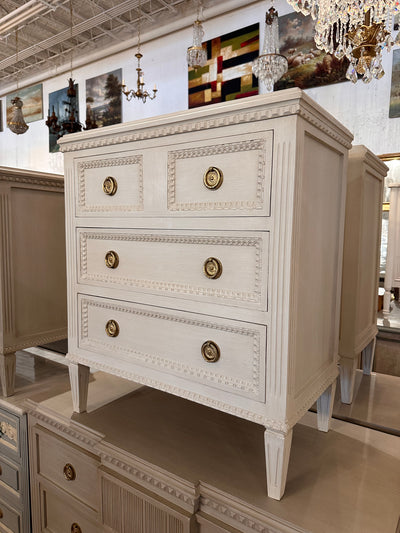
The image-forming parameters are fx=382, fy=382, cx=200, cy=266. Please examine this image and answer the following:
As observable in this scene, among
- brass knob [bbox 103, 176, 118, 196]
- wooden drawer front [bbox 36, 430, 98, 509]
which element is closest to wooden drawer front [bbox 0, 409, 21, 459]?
wooden drawer front [bbox 36, 430, 98, 509]

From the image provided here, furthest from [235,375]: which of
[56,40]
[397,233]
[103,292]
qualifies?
[56,40]

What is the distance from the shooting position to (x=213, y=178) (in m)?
1.11

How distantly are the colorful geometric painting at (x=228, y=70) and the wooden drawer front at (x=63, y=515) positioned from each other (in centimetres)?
541

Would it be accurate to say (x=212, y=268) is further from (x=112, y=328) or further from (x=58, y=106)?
(x=58, y=106)

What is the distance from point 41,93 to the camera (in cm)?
901

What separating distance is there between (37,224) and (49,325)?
55 cm

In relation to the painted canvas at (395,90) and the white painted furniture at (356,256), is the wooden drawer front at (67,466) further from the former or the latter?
the painted canvas at (395,90)

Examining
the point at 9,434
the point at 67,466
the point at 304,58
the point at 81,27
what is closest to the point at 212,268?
the point at 67,466

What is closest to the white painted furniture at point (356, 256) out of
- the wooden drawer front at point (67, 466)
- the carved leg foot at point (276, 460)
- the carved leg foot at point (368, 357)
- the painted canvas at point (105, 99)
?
the carved leg foot at point (368, 357)

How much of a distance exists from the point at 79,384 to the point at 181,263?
745 mm

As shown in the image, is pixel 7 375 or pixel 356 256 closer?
pixel 356 256

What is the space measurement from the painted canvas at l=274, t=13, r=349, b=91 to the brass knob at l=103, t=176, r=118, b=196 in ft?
15.7

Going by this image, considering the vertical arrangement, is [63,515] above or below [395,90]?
below

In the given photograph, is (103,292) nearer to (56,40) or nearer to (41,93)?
(56,40)
